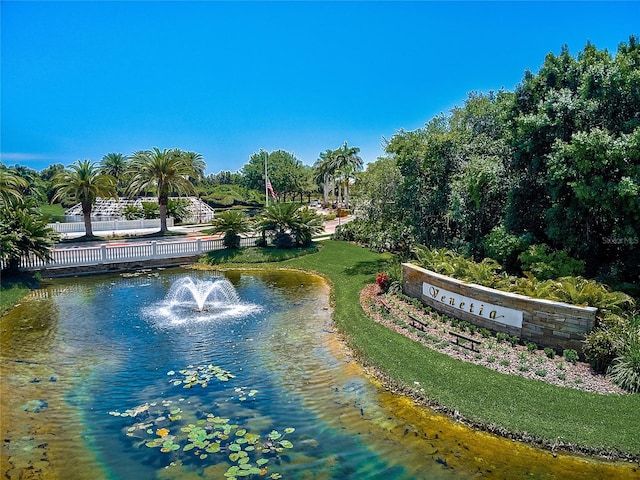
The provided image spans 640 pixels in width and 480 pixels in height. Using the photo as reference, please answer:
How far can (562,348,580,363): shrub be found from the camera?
9.24 meters

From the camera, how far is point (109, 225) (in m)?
36.9

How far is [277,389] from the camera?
872cm

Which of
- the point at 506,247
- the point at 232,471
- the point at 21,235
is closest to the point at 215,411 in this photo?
the point at 232,471

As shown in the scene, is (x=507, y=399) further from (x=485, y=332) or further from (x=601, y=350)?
(x=485, y=332)

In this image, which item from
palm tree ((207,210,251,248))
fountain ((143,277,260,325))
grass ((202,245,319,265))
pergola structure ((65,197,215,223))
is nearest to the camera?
fountain ((143,277,260,325))

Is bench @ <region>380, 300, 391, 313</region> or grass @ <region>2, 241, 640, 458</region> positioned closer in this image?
grass @ <region>2, 241, 640, 458</region>

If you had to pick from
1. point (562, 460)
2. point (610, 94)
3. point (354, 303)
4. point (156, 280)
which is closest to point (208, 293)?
point (156, 280)

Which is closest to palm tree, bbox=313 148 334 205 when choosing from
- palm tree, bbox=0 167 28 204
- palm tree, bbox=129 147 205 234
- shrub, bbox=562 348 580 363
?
palm tree, bbox=129 147 205 234

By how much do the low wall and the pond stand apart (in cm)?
351

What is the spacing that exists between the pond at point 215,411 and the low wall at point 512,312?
351 cm

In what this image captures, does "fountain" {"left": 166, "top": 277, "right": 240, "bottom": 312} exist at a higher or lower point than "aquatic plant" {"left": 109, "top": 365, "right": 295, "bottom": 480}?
higher

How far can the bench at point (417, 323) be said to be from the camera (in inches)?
470

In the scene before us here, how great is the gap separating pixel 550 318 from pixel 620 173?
15.8 ft

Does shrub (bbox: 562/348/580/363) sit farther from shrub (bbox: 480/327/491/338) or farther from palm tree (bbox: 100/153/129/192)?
palm tree (bbox: 100/153/129/192)
